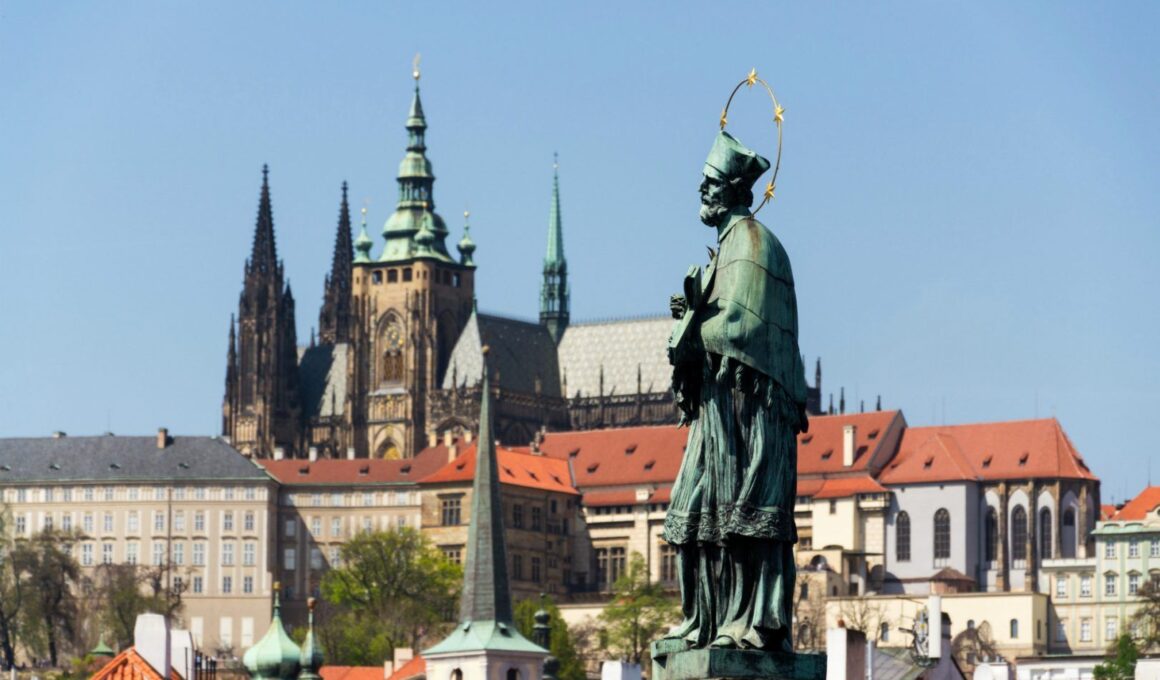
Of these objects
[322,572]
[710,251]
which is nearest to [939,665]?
[710,251]

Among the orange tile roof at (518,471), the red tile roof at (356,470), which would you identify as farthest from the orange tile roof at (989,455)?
the red tile roof at (356,470)

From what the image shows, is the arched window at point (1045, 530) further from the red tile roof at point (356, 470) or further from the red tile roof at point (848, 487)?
the red tile roof at point (356, 470)

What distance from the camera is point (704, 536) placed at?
13.3 m

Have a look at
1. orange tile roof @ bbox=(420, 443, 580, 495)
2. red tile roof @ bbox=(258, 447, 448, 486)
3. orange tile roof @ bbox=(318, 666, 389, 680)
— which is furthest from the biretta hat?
red tile roof @ bbox=(258, 447, 448, 486)

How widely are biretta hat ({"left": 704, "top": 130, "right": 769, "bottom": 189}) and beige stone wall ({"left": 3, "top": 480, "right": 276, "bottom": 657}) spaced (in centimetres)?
17199

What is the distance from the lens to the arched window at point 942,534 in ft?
555

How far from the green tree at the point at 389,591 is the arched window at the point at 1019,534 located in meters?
29.2

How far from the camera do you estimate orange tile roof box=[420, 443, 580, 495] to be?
181 m

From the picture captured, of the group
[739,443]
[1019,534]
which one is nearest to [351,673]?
[1019,534]

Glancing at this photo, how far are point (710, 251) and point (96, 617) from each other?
6417 inches

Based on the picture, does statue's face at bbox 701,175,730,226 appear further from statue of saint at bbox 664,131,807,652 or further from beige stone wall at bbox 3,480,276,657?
beige stone wall at bbox 3,480,276,657

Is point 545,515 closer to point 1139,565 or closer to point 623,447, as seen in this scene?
point 623,447

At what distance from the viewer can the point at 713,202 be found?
13.8 meters

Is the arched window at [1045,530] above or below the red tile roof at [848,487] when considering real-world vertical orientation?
below
